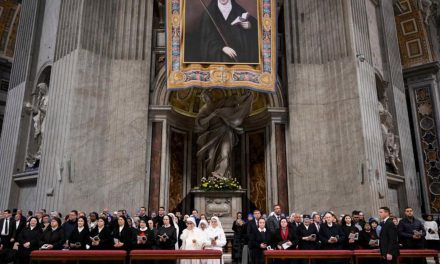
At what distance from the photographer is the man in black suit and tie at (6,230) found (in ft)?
22.8

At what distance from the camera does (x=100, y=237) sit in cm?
627

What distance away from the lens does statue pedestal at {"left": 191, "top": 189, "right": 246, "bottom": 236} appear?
10609 millimetres

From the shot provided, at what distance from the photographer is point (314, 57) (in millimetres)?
11273

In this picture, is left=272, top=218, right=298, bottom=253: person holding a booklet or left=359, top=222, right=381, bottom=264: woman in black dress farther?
left=359, top=222, right=381, bottom=264: woman in black dress

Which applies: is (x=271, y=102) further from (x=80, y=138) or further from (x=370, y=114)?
(x=80, y=138)

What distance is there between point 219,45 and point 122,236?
20.5 ft

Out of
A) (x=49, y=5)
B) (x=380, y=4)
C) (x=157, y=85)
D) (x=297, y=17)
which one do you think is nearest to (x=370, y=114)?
(x=297, y=17)

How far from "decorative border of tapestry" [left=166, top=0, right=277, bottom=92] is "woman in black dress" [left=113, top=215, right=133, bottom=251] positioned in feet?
16.1

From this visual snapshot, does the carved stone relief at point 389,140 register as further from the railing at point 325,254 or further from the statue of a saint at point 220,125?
the railing at point 325,254

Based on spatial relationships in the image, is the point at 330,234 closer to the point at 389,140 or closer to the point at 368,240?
the point at 368,240

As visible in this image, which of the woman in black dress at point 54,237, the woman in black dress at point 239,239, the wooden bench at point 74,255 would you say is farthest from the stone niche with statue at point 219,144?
the wooden bench at point 74,255

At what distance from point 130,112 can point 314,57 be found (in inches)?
220

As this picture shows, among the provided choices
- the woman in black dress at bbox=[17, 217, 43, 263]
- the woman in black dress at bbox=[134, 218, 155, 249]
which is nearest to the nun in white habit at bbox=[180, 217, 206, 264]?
the woman in black dress at bbox=[134, 218, 155, 249]

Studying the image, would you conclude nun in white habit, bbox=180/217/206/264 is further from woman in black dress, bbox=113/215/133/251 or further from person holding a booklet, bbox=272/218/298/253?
person holding a booklet, bbox=272/218/298/253
